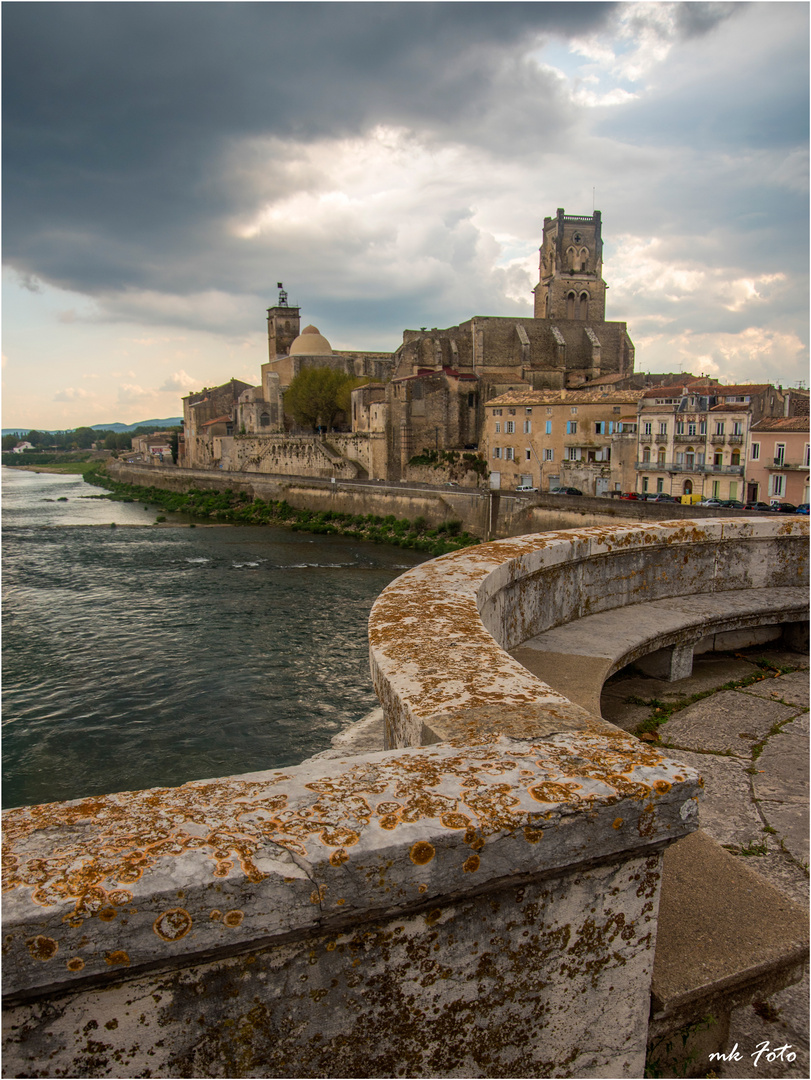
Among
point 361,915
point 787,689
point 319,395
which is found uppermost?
point 319,395

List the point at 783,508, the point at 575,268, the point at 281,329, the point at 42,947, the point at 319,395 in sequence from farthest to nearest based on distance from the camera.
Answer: the point at 281,329 → the point at 575,268 → the point at 319,395 → the point at 783,508 → the point at 42,947

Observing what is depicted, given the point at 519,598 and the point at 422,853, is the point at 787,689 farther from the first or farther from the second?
the point at 422,853

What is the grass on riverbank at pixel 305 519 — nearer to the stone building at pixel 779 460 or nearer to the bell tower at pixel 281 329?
the stone building at pixel 779 460

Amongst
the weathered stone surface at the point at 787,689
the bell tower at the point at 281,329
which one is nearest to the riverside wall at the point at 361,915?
the weathered stone surface at the point at 787,689

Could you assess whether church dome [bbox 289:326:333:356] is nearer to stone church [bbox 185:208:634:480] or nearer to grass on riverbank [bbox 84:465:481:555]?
stone church [bbox 185:208:634:480]

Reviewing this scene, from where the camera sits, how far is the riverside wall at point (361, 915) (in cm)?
125

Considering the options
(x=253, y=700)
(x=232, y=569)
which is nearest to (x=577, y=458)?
(x=232, y=569)

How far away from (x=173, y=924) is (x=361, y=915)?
0.37 m

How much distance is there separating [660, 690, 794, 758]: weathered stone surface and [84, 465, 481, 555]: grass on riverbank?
2268 cm

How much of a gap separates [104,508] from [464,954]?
198 ft

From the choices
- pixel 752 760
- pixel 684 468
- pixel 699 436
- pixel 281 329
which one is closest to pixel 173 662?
pixel 752 760

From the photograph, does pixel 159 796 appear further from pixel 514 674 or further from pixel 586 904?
pixel 514 674

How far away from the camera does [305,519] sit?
149 ft

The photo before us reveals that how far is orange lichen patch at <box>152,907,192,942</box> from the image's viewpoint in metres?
1.25
